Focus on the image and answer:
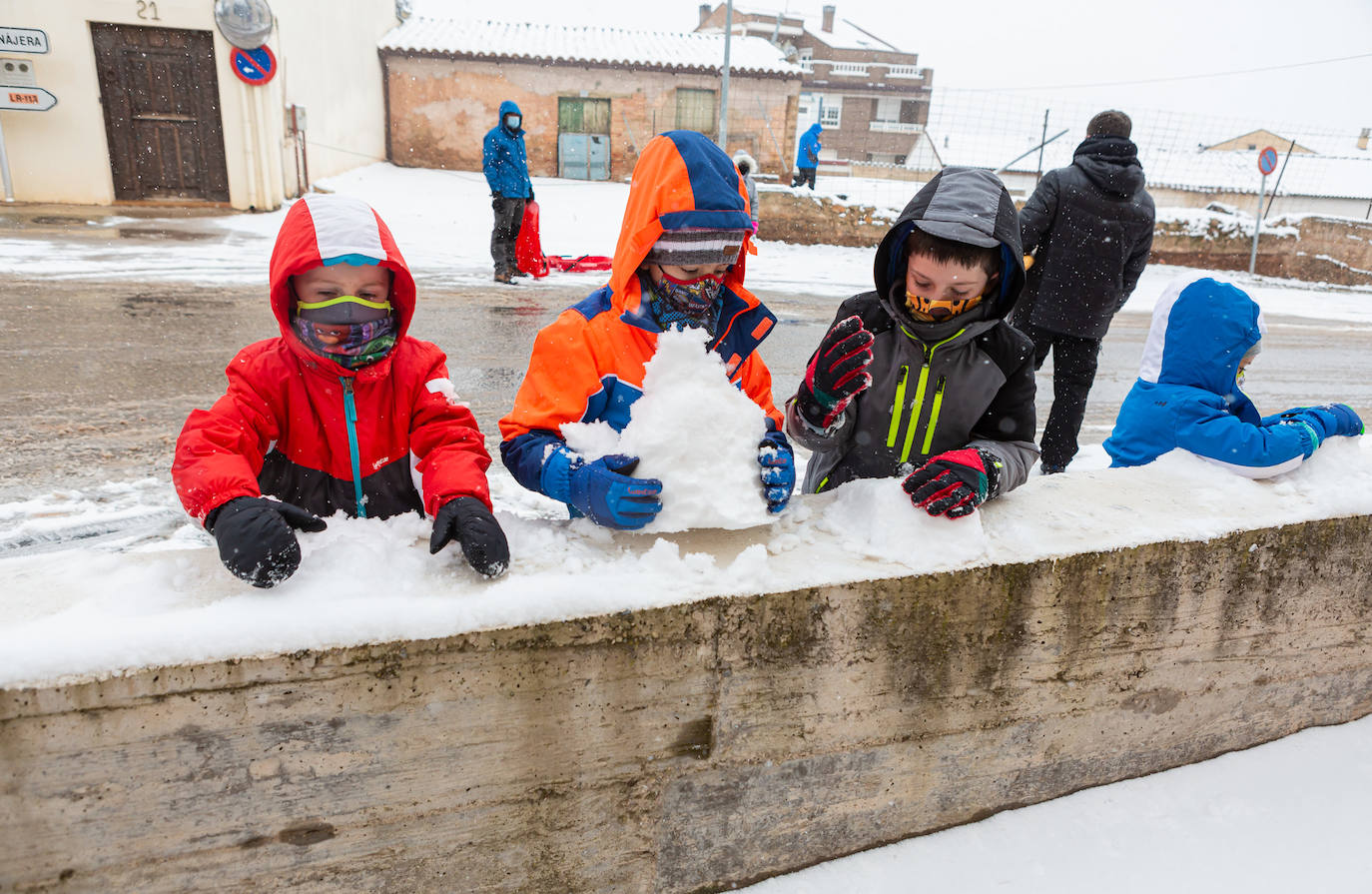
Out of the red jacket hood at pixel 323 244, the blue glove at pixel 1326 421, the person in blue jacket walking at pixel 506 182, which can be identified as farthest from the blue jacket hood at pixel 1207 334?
the person in blue jacket walking at pixel 506 182

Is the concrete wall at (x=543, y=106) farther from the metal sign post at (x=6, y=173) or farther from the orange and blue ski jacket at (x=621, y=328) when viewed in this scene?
the orange and blue ski jacket at (x=621, y=328)

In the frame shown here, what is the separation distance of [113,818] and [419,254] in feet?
34.2

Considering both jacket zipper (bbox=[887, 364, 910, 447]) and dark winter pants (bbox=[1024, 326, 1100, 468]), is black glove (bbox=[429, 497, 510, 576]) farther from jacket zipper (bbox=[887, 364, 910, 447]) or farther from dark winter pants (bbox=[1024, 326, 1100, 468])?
dark winter pants (bbox=[1024, 326, 1100, 468])

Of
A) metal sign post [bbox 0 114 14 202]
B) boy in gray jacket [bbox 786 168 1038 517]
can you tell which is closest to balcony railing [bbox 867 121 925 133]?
metal sign post [bbox 0 114 14 202]

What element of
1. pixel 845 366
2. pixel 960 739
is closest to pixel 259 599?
pixel 845 366

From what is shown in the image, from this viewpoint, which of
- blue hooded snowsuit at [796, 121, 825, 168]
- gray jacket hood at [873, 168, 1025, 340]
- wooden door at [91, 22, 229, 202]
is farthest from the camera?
blue hooded snowsuit at [796, 121, 825, 168]

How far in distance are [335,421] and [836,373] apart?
1153 millimetres

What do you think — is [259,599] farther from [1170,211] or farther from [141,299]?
[1170,211]

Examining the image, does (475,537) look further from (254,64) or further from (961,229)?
(254,64)

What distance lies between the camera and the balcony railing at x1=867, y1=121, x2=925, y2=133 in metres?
40.4

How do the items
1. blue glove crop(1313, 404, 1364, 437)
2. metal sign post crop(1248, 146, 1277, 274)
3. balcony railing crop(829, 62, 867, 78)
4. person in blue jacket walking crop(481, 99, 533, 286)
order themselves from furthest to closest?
balcony railing crop(829, 62, 867, 78), metal sign post crop(1248, 146, 1277, 274), person in blue jacket walking crop(481, 99, 533, 286), blue glove crop(1313, 404, 1364, 437)

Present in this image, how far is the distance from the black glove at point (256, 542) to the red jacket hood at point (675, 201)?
2.69 feet

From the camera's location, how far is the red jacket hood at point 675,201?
168cm

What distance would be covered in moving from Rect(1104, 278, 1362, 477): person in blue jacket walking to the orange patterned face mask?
888 millimetres
